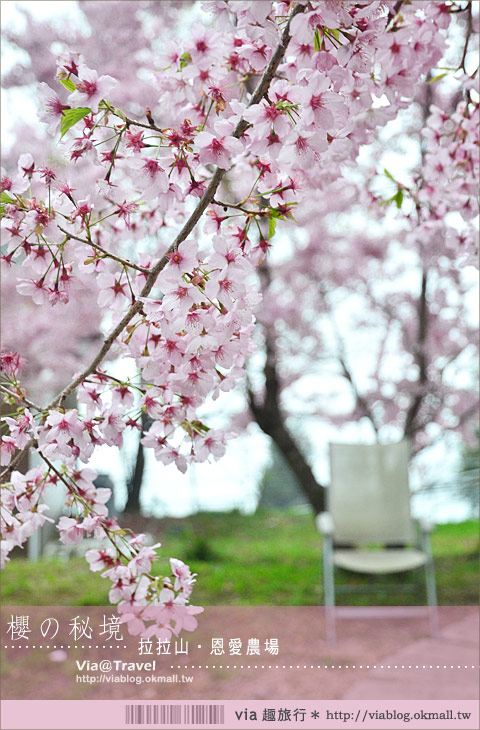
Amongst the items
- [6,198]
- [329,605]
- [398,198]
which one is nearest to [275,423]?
[329,605]

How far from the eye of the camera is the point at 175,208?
82cm

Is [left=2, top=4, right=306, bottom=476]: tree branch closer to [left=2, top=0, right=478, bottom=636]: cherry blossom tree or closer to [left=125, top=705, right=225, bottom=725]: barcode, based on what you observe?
[left=2, top=0, right=478, bottom=636]: cherry blossom tree

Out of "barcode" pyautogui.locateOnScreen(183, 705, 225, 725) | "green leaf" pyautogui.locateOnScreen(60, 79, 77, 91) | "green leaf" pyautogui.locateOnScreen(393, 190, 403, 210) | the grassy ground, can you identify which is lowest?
"barcode" pyautogui.locateOnScreen(183, 705, 225, 725)

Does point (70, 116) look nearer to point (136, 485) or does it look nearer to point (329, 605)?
point (329, 605)

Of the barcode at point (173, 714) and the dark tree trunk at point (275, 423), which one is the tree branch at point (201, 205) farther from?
the dark tree trunk at point (275, 423)

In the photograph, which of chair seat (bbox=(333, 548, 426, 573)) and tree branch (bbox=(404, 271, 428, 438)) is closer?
chair seat (bbox=(333, 548, 426, 573))

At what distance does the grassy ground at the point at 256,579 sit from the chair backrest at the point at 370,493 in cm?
25

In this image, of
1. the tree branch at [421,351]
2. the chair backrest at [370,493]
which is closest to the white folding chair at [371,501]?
the chair backrest at [370,493]

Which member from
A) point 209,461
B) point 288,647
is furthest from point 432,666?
point 209,461

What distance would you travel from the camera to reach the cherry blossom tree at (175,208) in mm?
544

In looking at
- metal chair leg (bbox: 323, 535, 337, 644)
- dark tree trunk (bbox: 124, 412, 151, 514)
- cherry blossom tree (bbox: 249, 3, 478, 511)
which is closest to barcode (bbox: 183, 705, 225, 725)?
metal chair leg (bbox: 323, 535, 337, 644)

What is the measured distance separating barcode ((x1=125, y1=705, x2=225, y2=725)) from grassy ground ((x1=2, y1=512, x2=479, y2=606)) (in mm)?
1905

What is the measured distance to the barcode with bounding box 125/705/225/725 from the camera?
2.78ft

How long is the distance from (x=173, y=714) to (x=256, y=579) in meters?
2.50
